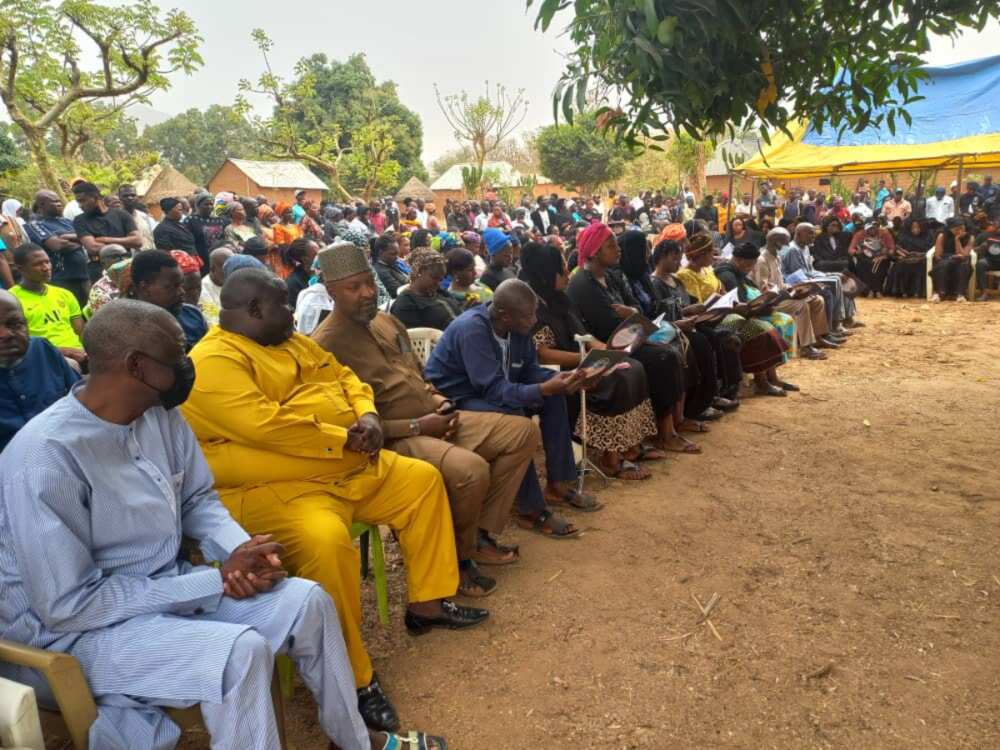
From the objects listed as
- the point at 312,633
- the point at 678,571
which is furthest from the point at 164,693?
the point at 678,571

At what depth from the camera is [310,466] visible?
2.73 m

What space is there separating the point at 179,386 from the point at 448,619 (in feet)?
5.04

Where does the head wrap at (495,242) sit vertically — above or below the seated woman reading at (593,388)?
above

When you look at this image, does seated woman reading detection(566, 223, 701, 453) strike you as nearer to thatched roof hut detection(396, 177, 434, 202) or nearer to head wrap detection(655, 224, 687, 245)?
head wrap detection(655, 224, 687, 245)

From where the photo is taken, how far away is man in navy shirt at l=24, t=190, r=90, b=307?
6.34 metres

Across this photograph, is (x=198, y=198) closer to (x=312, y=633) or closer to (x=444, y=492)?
(x=444, y=492)

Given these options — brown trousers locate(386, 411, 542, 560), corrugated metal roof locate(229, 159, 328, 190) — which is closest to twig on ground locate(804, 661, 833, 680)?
brown trousers locate(386, 411, 542, 560)

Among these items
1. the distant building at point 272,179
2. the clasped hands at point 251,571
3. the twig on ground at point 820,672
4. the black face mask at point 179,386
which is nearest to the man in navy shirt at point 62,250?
the black face mask at point 179,386

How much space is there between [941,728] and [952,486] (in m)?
2.37

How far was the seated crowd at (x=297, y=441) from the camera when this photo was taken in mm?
1832

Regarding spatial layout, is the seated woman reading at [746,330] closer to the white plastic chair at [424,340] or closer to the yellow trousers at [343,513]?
the white plastic chair at [424,340]

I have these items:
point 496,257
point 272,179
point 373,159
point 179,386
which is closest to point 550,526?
point 179,386

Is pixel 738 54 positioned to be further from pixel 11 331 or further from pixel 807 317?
pixel 807 317

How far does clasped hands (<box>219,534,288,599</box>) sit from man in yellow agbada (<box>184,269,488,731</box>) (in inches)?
11.1
